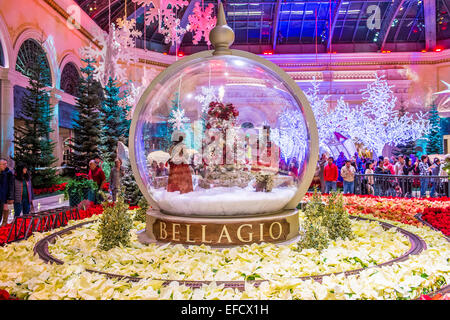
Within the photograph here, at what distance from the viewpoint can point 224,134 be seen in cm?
523

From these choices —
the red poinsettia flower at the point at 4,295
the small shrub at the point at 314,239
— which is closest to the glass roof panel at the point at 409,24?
the small shrub at the point at 314,239

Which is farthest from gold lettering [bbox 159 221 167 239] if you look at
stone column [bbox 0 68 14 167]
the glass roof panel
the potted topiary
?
the glass roof panel

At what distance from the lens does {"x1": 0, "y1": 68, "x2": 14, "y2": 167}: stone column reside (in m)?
12.6

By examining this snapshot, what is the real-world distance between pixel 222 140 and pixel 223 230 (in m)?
1.22

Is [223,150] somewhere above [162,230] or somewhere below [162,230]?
above

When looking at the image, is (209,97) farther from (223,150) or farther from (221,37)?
(221,37)

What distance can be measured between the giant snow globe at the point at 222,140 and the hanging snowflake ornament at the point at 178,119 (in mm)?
13

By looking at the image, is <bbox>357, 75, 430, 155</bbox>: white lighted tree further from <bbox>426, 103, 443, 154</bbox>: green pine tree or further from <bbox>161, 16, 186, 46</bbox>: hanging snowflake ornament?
<bbox>161, 16, 186, 46</bbox>: hanging snowflake ornament

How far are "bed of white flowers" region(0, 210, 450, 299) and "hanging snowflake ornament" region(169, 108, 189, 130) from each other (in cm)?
154

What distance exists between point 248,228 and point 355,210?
14.1ft

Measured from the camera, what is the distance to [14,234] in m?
6.41

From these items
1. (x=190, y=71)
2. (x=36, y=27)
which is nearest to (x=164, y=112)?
(x=190, y=71)

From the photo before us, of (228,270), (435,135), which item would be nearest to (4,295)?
(228,270)
